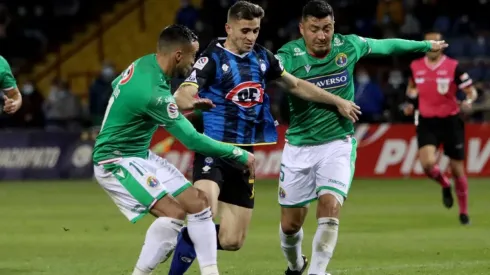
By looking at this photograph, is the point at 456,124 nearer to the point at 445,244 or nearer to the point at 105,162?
the point at 445,244

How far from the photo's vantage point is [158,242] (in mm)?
8328

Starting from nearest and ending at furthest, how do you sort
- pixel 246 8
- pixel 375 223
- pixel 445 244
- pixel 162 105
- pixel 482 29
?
1. pixel 162 105
2. pixel 246 8
3. pixel 445 244
4. pixel 375 223
5. pixel 482 29

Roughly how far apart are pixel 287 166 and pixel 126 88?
223 cm

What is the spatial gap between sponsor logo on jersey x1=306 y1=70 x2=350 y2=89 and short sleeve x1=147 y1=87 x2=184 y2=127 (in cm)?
206

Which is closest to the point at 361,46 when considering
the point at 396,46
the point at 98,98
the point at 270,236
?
the point at 396,46

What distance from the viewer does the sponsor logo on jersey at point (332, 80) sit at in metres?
10.0

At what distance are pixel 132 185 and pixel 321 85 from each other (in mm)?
2339

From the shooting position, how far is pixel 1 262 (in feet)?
38.2

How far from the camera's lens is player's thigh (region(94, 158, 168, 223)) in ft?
27.5

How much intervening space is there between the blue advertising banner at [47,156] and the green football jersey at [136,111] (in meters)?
15.3

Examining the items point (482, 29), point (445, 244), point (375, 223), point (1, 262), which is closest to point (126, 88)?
point (1, 262)

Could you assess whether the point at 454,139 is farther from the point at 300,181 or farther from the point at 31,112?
the point at 31,112

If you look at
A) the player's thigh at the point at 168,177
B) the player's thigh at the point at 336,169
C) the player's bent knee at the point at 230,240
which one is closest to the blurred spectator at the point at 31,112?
the player's thigh at the point at 336,169

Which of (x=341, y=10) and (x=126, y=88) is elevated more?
(x=126, y=88)
